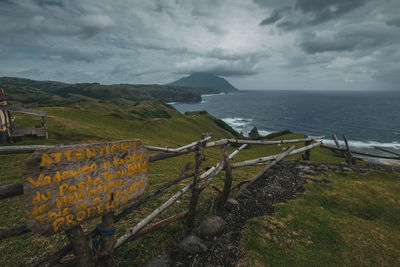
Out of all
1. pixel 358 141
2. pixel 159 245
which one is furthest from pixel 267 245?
pixel 358 141

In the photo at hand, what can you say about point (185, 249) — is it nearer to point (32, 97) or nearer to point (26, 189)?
point (26, 189)

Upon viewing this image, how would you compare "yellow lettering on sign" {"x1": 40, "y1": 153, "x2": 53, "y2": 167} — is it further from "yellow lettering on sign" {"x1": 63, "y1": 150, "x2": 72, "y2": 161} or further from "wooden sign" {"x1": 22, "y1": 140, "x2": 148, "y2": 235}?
"yellow lettering on sign" {"x1": 63, "y1": 150, "x2": 72, "y2": 161}

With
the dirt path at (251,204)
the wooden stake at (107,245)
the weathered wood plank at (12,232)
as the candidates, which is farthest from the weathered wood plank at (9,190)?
the dirt path at (251,204)

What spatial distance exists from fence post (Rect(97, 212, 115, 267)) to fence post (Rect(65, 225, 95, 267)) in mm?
349

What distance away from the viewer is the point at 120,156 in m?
3.76

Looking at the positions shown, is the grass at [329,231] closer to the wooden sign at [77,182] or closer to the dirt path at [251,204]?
the dirt path at [251,204]

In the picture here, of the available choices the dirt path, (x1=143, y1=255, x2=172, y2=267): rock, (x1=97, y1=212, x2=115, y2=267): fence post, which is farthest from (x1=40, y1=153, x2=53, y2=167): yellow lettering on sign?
the dirt path

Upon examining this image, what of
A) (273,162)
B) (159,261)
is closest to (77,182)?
(159,261)

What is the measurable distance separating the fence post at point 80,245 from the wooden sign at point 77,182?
366 mm

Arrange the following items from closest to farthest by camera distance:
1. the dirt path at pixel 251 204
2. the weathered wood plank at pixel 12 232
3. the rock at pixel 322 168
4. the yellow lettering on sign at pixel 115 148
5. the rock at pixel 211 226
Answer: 1. the weathered wood plank at pixel 12 232
2. the yellow lettering on sign at pixel 115 148
3. the dirt path at pixel 251 204
4. the rock at pixel 211 226
5. the rock at pixel 322 168

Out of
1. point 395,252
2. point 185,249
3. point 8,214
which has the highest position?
point 185,249

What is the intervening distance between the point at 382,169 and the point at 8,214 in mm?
20910

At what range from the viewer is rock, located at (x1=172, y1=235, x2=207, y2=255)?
497cm

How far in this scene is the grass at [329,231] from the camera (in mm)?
4996
